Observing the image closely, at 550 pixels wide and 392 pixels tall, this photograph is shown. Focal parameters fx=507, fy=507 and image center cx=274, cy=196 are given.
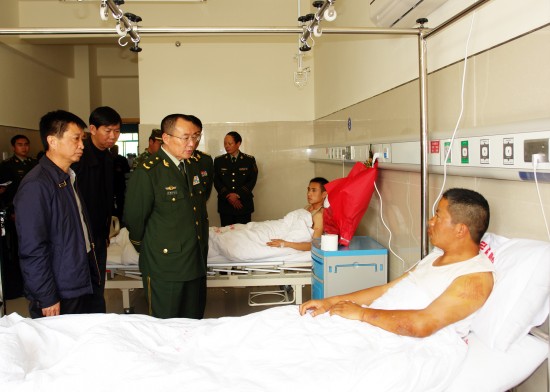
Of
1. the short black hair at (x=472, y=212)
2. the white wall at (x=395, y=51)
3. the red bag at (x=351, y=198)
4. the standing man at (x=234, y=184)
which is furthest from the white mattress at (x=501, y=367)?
the standing man at (x=234, y=184)

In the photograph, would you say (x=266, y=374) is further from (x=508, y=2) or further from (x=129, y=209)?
(x=508, y=2)

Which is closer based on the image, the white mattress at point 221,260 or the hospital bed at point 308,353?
the hospital bed at point 308,353

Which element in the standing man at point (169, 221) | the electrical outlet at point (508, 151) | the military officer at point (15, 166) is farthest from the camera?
the military officer at point (15, 166)

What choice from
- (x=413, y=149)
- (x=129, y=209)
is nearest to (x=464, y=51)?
(x=413, y=149)

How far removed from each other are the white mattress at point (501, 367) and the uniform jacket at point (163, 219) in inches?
68.5

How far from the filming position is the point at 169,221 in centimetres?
302

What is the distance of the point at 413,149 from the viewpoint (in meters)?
2.87

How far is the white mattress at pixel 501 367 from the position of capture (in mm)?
1798

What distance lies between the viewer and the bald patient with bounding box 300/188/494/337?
1962mm

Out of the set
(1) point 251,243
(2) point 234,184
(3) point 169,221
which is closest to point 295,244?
(1) point 251,243

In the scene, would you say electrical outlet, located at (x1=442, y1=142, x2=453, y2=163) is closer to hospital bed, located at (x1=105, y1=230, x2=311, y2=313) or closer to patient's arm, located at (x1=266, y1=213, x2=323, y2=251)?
patient's arm, located at (x1=266, y1=213, x2=323, y2=251)

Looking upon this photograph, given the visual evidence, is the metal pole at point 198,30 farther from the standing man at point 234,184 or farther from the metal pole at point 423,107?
the standing man at point 234,184

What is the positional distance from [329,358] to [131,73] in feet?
30.8

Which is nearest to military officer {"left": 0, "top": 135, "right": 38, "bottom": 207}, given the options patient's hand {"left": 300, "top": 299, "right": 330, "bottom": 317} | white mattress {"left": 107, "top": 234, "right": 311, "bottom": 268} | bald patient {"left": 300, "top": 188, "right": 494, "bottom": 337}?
white mattress {"left": 107, "top": 234, "right": 311, "bottom": 268}
